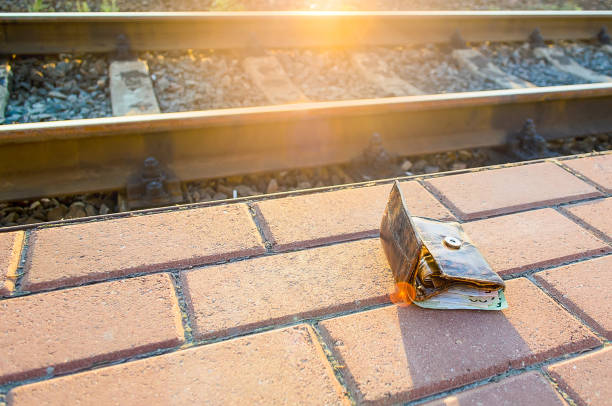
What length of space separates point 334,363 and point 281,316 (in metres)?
0.22

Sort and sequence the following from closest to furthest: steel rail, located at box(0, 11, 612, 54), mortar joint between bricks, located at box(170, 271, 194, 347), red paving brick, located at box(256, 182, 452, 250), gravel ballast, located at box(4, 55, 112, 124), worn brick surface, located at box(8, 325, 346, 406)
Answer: worn brick surface, located at box(8, 325, 346, 406), mortar joint between bricks, located at box(170, 271, 194, 347), red paving brick, located at box(256, 182, 452, 250), gravel ballast, located at box(4, 55, 112, 124), steel rail, located at box(0, 11, 612, 54)

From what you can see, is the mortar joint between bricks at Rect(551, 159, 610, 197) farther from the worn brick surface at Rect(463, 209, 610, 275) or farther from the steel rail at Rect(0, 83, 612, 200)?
the steel rail at Rect(0, 83, 612, 200)

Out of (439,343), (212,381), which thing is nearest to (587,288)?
(439,343)

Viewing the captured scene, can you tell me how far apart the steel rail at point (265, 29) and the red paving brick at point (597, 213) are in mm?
3067

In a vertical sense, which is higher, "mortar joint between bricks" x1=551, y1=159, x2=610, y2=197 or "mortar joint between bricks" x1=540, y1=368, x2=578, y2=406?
"mortar joint between bricks" x1=551, y1=159, x2=610, y2=197

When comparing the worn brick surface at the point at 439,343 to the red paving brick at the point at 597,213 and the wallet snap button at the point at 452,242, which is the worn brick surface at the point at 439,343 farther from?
the red paving brick at the point at 597,213

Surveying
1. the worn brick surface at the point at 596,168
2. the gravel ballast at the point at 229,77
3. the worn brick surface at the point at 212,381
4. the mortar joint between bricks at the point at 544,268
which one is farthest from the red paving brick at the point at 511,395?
the gravel ballast at the point at 229,77

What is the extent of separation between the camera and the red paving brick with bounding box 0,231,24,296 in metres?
1.48

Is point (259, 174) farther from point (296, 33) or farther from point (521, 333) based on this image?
point (296, 33)

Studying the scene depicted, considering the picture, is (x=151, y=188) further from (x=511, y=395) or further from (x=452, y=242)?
(x=511, y=395)

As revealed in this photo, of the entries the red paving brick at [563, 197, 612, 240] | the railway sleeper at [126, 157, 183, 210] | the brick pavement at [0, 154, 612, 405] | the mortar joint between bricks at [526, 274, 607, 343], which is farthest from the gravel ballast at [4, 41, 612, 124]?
the mortar joint between bricks at [526, 274, 607, 343]

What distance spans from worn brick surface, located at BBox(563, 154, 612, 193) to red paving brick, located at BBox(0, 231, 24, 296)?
2363 millimetres

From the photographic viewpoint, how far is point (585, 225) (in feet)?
6.50

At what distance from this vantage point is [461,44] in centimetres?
497
